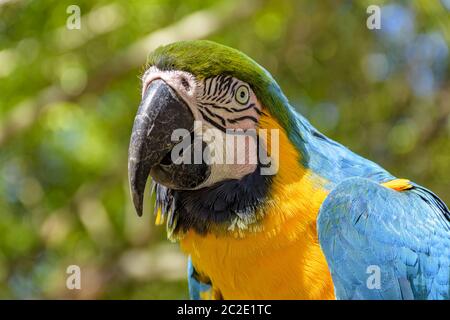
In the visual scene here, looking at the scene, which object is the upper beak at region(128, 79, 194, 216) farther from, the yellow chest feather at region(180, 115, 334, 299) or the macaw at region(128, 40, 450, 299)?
the yellow chest feather at region(180, 115, 334, 299)

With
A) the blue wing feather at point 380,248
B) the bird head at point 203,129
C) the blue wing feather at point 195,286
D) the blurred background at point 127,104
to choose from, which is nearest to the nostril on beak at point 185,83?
the bird head at point 203,129

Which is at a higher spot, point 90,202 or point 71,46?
point 71,46

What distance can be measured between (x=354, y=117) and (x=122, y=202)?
3.19 m

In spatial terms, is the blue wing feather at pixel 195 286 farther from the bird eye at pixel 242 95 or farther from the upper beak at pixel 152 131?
the bird eye at pixel 242 95

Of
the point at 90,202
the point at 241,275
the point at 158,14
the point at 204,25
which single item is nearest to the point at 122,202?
the point at 90,202

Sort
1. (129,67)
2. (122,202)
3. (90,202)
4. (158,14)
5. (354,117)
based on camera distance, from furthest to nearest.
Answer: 1. (122,202)
2. (90,202)
3. (354,117)
4. (158,14)
5. (129,67)

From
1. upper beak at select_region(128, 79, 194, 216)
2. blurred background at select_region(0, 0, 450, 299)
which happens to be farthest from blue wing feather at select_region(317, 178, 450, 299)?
blurred background at select_region(0, 0, 450, 299)

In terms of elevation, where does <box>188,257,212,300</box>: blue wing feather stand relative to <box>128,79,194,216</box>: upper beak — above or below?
below

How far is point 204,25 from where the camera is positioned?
18.4 ft

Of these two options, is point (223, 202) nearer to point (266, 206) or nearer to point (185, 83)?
point (266, 206)

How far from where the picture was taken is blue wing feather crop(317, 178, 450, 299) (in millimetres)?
2650

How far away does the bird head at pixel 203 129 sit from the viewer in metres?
2.64

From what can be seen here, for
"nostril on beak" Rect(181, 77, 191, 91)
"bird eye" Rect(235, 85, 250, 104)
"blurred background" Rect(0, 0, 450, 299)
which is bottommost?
"bird eye" Rect(235, 85, 250, 104)
